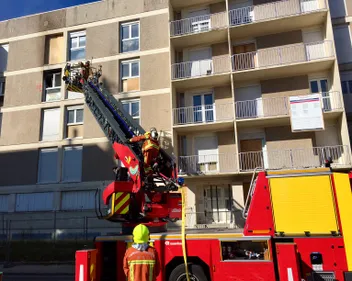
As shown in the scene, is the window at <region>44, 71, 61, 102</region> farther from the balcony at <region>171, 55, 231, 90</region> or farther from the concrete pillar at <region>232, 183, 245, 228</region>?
the concrete pillar at <region>232, 183, 245, 228</region>

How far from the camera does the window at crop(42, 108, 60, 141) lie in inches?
821

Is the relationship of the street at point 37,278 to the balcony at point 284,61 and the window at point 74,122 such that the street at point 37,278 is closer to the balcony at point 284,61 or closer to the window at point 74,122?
the window at point 74,122

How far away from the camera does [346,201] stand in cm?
579

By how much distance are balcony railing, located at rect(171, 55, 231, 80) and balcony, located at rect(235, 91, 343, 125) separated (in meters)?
2.52

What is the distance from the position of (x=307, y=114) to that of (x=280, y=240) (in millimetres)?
11434

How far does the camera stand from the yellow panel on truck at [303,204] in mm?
5812

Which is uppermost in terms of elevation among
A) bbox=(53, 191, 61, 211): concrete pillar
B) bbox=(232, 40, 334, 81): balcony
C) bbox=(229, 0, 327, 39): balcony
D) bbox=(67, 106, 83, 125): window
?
bbox=(229, 0, 327, 39): balcony

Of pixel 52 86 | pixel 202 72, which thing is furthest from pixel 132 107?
pixel 52 86

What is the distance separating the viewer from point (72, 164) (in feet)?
66.2

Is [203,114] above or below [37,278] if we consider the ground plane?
above

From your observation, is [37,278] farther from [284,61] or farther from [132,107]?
[284,61]

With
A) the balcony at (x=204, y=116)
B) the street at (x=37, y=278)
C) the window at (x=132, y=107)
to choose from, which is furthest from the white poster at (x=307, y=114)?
the street at (x=37, y=278)

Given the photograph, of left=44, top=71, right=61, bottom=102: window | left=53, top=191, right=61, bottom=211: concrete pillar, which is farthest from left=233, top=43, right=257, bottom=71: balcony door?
left=53, top=191, right=61, bottom=211: concrete pillar

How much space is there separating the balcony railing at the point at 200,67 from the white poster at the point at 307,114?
15.6 ft
